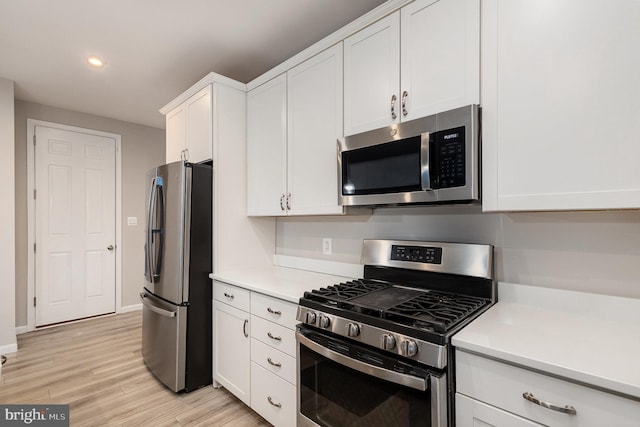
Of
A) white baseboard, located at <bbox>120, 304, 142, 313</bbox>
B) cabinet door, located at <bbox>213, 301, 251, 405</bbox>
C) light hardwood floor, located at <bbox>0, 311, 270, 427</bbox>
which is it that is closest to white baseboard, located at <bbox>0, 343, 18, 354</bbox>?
light hardwood floor, located at <bbox>0, 311, 270, 427</bbox>

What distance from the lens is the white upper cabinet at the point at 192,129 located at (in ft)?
8.21

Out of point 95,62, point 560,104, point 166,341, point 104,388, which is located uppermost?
point 95,62

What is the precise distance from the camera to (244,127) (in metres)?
2.60

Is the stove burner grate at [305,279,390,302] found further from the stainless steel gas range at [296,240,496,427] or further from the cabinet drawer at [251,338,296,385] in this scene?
the cabinet drawer at [251,338,296,385]

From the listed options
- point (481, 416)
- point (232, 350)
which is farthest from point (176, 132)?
point (481, 416)

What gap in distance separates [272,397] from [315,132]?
162 cm

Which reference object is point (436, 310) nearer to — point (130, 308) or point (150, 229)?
point (150, 229)

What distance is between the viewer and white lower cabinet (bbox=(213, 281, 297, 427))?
1.72 metres

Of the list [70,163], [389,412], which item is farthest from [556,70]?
[70,163]

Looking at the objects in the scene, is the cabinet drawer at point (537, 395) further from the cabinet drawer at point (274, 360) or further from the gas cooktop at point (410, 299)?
the cabinet drawer at point (274, 360)

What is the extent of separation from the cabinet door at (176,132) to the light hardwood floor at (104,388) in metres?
1.89

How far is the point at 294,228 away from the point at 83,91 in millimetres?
2696

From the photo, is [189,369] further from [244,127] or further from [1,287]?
[1,287]

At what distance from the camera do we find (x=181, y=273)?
7.32ft
